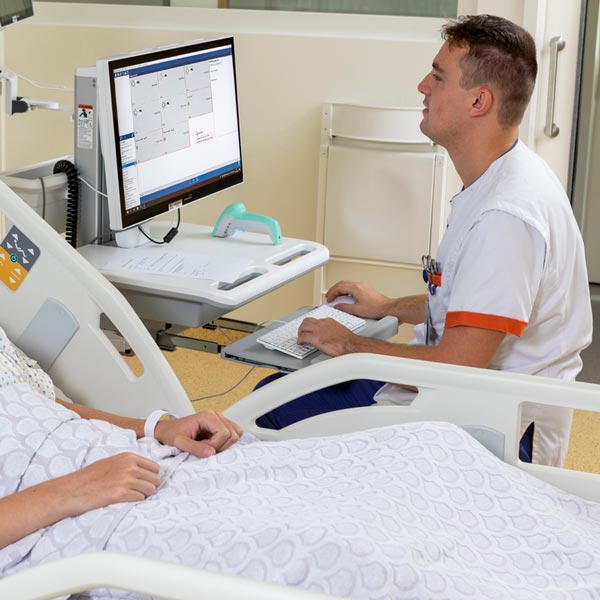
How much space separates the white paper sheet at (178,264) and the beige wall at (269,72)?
139 cm

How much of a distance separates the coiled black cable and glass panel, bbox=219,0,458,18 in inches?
62.9

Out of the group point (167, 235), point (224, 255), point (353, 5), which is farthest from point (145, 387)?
A: point (353, 5)

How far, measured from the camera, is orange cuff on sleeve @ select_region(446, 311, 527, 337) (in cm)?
196

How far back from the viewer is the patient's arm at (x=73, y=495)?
143 centimetres

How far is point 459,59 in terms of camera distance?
85.2 inches

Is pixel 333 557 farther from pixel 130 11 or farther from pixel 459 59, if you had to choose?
pixel 130 11

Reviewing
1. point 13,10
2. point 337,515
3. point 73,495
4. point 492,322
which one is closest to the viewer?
point 337,515

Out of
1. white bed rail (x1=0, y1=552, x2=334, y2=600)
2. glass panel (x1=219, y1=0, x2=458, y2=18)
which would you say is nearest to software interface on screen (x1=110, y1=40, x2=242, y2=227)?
glass panel (x1=219, y1=0, x2=458, y2=18)

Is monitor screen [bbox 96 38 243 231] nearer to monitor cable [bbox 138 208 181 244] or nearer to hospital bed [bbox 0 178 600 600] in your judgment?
monitor cable [bbox 138 208 181 244]

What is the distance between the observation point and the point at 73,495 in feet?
Answer: 4.79

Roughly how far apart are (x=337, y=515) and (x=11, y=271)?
112 centimetres

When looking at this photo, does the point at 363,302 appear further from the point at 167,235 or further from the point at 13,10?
the point at 13,10

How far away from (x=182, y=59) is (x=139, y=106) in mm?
209

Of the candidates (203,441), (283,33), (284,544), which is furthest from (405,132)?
(284,544)
